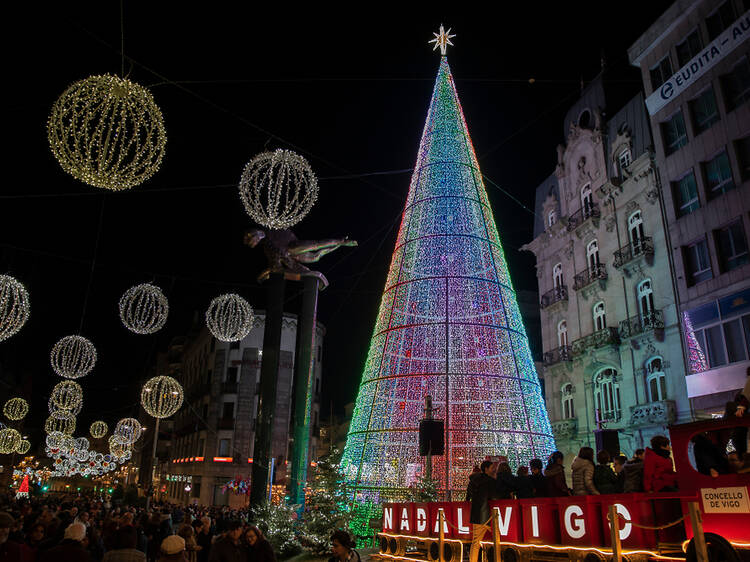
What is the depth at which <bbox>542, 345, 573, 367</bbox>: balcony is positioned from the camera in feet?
88.3

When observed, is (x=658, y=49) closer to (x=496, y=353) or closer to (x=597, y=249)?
(x=597, y=249)

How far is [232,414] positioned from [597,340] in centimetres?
3295

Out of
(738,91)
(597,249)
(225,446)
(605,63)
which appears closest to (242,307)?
(597,249)

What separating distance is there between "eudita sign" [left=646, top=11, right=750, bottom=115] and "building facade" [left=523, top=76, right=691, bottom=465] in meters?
2.28

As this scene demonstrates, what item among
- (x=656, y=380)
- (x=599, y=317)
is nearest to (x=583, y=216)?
(x=599, y=317)

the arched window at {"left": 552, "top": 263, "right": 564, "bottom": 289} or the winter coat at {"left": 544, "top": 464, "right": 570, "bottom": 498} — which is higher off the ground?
the arched window at {"left": 552, "top": 263, "right": 564, "bottom": 289}

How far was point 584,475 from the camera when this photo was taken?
790 cm

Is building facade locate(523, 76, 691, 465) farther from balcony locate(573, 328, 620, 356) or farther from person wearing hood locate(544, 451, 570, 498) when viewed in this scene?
person wearing hood locate(544, 451, 570, 498)

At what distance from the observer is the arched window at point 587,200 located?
27.0 metres

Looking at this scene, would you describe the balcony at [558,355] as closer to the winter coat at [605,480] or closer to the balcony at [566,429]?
the balcony at [566,429]

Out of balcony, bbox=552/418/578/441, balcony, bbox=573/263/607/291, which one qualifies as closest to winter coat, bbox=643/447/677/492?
balcony, bbox=573/263/607/291

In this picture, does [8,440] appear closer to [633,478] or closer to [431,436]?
[431,436]

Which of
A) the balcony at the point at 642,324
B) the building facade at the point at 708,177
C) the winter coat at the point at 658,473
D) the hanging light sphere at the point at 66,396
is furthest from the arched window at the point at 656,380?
the hanging light sphere at the point at 66,396

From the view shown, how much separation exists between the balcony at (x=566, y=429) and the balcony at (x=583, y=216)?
9.40 metres
